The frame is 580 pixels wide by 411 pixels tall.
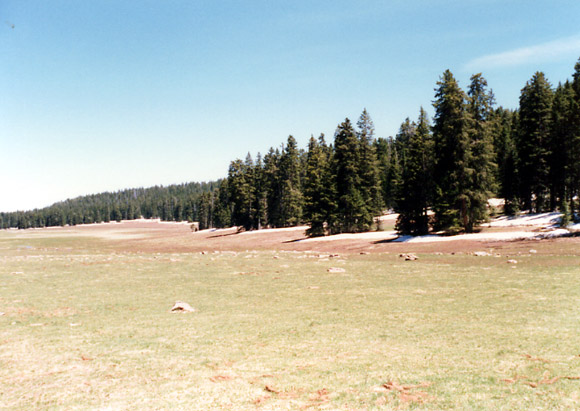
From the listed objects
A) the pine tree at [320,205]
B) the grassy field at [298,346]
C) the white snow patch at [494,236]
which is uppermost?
the pine tree at [320,205]

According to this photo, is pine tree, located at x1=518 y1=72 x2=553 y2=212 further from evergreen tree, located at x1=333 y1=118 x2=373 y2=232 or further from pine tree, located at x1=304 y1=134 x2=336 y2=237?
pine tree, located at x1=304 y1=134 x2=336 y2=237

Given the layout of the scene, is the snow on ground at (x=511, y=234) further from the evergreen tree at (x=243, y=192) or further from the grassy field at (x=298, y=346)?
the evergreen tree at (x=243, y=192)

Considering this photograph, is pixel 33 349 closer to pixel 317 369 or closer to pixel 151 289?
pixel 317 369

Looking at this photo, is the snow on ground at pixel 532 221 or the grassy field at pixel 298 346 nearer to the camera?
the grassy field at pixel 298 346

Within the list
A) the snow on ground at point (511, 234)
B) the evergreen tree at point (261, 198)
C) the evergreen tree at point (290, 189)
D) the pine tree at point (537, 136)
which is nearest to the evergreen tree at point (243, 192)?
the evergreen tree at point (261, 198)

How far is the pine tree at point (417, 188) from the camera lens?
46.2 metres

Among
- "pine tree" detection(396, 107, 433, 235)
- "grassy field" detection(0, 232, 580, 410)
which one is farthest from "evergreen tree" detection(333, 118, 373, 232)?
"grassy field" detection(0, 232, 580, 410)

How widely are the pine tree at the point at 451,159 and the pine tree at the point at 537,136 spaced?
1510 centimetres

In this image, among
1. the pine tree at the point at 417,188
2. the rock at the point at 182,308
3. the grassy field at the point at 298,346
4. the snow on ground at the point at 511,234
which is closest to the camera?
the grassy field at the point at 298,346

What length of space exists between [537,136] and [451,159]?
1594cm

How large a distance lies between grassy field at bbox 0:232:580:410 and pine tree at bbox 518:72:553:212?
135ft

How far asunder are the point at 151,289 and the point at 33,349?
768cm

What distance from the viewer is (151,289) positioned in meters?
15.7

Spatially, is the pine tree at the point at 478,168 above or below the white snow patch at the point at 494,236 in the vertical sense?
above
